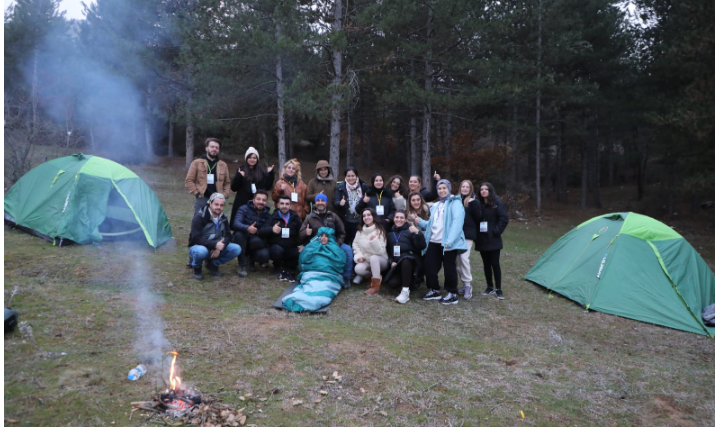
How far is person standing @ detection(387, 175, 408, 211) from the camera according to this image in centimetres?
725

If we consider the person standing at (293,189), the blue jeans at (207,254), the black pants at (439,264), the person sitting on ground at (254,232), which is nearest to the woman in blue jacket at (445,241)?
the black pants at (439,264)

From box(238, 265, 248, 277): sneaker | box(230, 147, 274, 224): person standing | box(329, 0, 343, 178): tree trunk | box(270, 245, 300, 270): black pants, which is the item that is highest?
box(329, 0, 343, 178): tree trunk

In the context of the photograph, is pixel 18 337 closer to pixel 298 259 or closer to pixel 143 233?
pixel 298 259

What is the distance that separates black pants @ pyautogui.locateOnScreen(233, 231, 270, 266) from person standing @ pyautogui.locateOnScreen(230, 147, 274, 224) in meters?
0.49

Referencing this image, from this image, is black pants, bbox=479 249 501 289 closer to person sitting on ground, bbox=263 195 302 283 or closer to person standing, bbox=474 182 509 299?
person standing, bbox=474 182 509 299

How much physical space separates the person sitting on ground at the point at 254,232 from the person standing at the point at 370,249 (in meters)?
1.35

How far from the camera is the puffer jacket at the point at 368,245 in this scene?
6.59 metres

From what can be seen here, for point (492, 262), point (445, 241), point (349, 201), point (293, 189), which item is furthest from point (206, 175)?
point (492, 262)

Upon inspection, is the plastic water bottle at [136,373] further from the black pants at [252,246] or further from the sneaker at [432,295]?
the sneaker at [432,295]

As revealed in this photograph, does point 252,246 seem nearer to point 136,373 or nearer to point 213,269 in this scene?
point 213,269

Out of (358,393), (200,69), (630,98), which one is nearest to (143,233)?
(358,393)

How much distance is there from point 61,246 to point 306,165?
21442 mm

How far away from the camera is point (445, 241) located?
20.6 feet

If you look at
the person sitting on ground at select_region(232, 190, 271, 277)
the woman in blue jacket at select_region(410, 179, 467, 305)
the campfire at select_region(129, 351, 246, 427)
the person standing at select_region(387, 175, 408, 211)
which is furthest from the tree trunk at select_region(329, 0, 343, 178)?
the campfire at select_region(129, 351, 246, 427)
